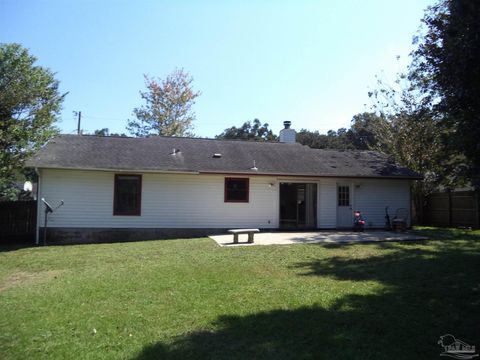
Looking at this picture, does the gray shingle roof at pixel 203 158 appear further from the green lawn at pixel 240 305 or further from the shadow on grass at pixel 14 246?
the green lawn at pixel 240 305

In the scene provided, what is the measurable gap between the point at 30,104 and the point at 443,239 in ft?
58.7

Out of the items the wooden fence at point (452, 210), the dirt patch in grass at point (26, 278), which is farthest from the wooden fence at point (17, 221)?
the wooden fence at point (452, 210)

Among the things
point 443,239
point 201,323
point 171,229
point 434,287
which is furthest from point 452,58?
point 171,229

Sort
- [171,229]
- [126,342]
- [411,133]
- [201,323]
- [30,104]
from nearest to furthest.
A: 1. [126,342]
2. [201,323]
3. [171,229]
4. [30,104]
5. [411,133]

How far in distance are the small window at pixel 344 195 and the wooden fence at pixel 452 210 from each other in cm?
565

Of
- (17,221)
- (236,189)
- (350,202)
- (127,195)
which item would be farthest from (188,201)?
(350,202)

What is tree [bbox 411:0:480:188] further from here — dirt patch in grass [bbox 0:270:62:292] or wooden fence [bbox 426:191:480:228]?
wooden fence [bbox 426:191:480:228]

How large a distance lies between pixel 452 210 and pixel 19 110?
848 inches

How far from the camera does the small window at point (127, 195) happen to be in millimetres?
15445

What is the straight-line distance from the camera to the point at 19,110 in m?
17.5

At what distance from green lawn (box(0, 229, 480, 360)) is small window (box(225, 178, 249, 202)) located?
577 cm

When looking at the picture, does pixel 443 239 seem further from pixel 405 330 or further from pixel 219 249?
pixel 405 330

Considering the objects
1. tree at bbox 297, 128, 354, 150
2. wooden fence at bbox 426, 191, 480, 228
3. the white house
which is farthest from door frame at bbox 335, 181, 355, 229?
tree at bbox 297, 128, 354, 150

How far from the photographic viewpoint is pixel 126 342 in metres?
4.83
